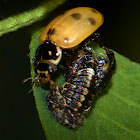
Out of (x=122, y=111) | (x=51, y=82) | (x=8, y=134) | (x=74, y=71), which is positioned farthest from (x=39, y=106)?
(x=8, y=134)

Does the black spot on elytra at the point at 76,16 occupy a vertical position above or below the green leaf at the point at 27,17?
below

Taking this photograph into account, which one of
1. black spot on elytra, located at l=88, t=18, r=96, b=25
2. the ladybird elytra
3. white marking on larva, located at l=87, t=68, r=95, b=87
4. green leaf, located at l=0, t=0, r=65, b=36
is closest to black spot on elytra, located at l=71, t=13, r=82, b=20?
the ladybird elytra

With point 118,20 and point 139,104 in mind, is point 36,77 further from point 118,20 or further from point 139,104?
point 118,20

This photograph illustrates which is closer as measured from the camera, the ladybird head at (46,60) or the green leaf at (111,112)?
the green leaf at (111,112)

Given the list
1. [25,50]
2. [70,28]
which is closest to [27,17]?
[70,28]

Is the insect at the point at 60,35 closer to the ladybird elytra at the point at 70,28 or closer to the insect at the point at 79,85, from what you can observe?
the ladybird elytra at the point at 70,28

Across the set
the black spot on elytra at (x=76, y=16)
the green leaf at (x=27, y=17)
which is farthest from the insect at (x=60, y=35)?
the green leaf at (x=27, y=17)

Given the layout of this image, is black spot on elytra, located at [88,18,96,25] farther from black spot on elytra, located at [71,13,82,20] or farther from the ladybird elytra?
black spot on elytra, located at [71,13,82,20]
